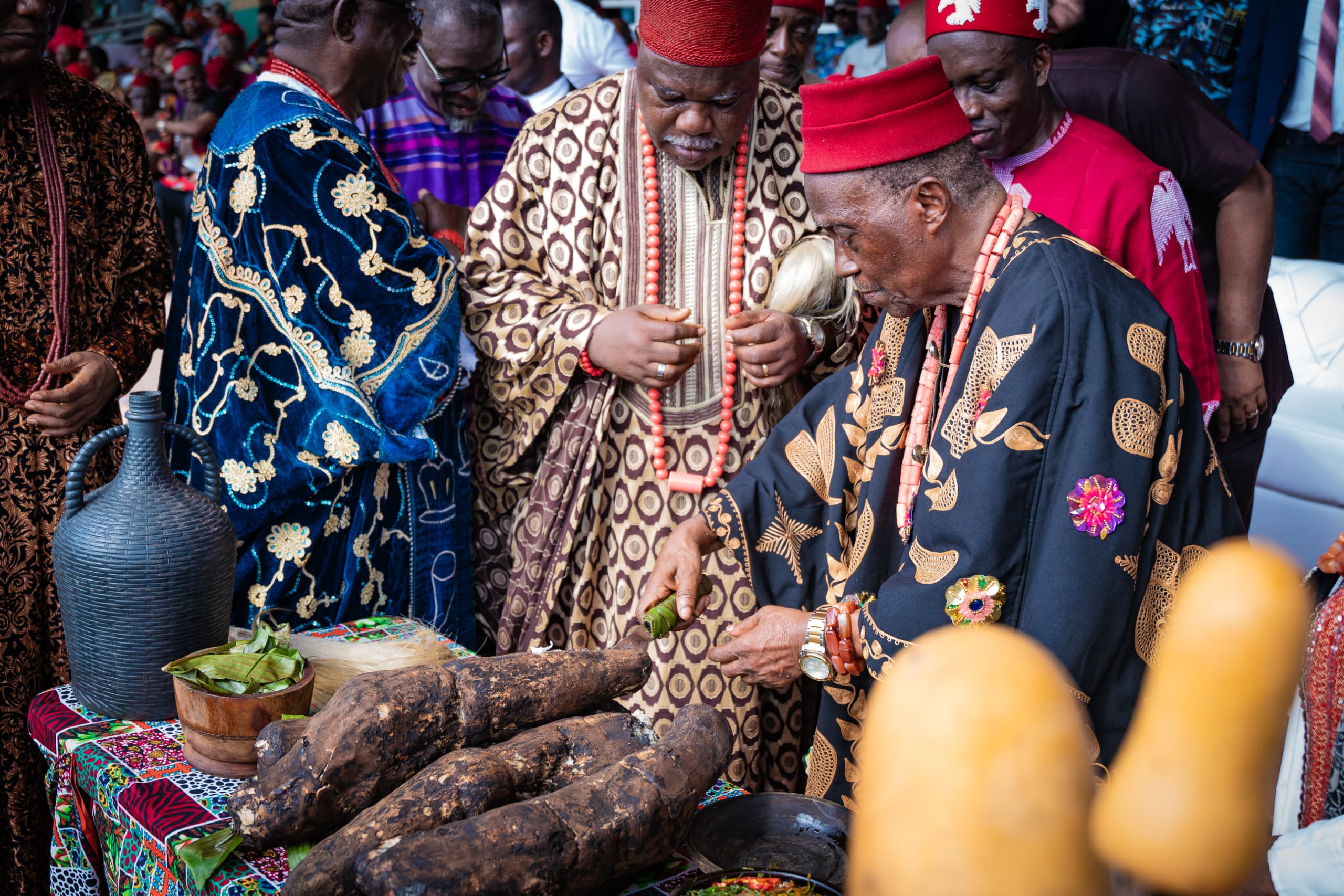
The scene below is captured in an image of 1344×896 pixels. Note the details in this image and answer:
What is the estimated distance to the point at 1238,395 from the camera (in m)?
3.05

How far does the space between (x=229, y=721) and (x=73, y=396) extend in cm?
139

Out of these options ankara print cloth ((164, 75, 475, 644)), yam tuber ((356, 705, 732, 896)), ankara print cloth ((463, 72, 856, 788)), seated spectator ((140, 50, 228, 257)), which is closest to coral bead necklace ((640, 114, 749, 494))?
ankara print cloth ((463, 72, 856, 788))

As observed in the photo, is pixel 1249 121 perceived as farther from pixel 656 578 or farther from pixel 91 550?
pixel 91 550

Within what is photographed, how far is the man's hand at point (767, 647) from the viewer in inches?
73.9

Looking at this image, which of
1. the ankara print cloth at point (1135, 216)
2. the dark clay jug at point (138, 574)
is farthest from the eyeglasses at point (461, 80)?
the dark clay jug at point (138, 574)

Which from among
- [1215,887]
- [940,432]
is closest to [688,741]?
[940,432]

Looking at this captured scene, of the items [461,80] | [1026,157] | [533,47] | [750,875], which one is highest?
[533,47]

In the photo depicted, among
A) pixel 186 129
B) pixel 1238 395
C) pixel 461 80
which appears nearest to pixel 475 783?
pixel 1238 395

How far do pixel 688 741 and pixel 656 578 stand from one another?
26.5 inches

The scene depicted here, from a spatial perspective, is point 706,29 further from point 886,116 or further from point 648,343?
point 886,116

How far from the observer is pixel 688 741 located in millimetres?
1501

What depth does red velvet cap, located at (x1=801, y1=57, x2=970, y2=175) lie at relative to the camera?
67.8 inches

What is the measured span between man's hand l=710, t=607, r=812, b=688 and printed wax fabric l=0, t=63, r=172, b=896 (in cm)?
188

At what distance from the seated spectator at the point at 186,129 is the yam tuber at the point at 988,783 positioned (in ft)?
33.8
